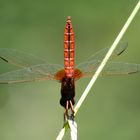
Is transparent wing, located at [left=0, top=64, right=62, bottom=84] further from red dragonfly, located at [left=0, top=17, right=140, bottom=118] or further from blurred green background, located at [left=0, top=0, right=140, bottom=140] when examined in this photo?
blurred green background, located at [left=0, top=0, right=140, bottom=140]

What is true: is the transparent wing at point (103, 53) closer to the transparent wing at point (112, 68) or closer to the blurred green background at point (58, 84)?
A: the transparent wing at point (112, 68)

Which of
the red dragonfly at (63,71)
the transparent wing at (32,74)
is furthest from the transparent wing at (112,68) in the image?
the transparent wing at (32,74)

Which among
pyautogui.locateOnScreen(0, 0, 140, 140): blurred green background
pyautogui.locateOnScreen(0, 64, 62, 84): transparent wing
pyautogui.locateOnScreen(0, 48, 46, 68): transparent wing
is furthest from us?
pyautogui.locateOnScreen(0, 0, 140, 140): blurred green background

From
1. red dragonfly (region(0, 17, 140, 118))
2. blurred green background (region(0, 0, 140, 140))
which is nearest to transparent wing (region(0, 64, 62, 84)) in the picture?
red dragonfly (region(0, 17, 140, 118))

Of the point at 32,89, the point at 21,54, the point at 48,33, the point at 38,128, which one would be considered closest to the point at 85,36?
the point at 48,33

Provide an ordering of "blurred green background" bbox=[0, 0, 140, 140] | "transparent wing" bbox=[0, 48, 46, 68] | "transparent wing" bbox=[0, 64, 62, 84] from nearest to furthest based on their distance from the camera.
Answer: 1. "transparent wing" bbox=[0, 64, 62, 84]
2. "transparent wing" bbox=[0, 48, 46, 68]
3. "blurred green background" bbox=[0, 0, 140, 140]

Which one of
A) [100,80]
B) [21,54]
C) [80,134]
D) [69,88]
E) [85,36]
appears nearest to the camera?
[69,88]

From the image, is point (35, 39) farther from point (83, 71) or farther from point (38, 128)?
point (83, 71)
